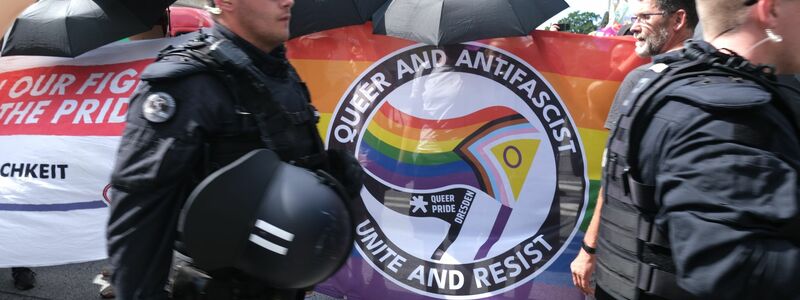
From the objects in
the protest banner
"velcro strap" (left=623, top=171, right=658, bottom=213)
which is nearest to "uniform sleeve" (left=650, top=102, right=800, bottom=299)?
"velcro strap" (left=623, top=171, right=658, bottom=213)

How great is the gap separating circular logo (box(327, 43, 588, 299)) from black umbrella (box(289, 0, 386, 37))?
1.04 ft

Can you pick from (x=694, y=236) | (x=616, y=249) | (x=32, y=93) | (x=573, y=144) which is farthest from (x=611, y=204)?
(x=32, y=93)

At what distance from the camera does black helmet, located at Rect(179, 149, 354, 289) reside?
150 centimetres

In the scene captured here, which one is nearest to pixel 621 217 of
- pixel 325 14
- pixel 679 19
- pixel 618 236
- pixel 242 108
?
pixel 618 236

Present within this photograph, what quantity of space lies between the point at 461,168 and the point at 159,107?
240 cm

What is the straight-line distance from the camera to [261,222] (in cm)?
152

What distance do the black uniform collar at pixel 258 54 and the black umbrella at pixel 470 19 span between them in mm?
1690

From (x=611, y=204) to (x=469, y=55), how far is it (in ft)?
7.06

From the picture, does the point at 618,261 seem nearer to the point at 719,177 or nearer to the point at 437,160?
the point at 719,177

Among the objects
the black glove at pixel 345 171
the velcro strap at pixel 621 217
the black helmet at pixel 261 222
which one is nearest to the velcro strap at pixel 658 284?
the velcro strap at pixel 621 217

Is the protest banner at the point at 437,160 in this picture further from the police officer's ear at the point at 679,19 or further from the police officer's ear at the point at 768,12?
the police officer's ear at the point at 768,12

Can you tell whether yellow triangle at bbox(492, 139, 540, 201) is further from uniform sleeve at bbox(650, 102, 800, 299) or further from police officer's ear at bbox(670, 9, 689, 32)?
uniform sleeve at bbox(650, 102, 800, 299)

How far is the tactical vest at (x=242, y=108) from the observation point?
5.52 ft

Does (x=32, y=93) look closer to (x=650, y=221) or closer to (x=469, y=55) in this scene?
(x=469, y=55)
